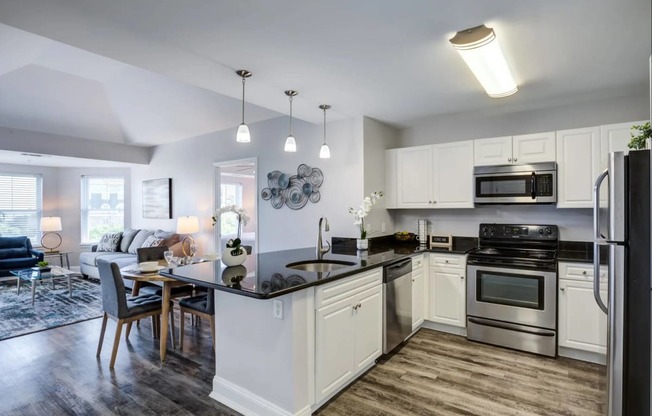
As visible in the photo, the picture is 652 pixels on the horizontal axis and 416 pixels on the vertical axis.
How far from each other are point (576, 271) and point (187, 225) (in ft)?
16.8

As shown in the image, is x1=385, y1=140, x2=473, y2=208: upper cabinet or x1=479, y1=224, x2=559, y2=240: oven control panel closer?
x1=479, y1=224, x2=559, y2=240: oven control panel

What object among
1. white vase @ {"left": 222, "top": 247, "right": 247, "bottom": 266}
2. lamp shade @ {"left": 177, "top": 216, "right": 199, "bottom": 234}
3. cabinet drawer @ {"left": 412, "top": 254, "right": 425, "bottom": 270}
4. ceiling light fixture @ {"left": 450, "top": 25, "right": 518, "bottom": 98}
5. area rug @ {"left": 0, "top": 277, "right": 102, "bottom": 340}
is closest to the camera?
ceiling light fixture @ {"left": 450, "top": 25, "right": 518, "bottom": 98}

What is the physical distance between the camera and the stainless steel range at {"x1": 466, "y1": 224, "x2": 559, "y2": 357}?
10.1 feet

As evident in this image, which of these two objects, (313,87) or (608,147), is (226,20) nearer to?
(313,87)

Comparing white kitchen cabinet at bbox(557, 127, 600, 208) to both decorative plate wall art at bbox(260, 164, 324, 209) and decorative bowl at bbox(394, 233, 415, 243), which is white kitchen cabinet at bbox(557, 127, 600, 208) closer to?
decorative bowl at bbox(394, 233, 415, 243)

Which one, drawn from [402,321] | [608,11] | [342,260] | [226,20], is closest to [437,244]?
[402,321]

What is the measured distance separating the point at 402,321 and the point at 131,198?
664 cm

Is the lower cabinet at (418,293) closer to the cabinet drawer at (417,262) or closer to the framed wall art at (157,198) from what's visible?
the cabinet drawer at (417,262)

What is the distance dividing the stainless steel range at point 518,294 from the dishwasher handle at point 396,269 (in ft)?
2.21

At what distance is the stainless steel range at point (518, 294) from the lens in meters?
3.09

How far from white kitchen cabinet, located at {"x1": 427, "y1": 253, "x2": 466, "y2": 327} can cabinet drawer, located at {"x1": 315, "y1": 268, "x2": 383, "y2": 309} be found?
1074mm

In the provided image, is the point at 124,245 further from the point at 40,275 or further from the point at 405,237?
the point at 405,237

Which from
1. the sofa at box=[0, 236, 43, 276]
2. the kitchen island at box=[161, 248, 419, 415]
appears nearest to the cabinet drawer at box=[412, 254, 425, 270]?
the kitchen island at box=[161, 248, 419, 415]

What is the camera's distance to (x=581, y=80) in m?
2.94
